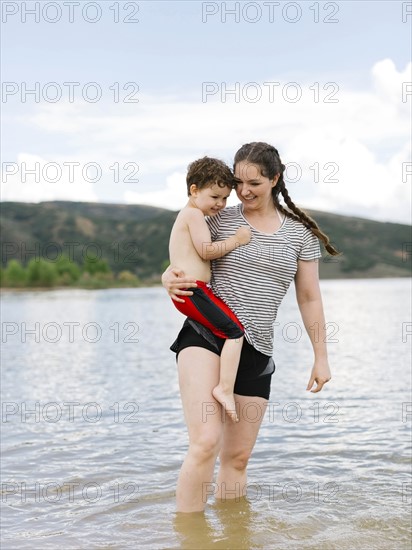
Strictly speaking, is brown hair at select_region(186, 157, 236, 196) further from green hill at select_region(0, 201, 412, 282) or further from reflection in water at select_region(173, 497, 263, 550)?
green hill at select_region(0, 201, 412, 282)

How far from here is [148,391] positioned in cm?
1174

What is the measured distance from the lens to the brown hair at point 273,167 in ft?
13.8

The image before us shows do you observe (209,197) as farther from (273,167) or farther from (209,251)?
(273,167)

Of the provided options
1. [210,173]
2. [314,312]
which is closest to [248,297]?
[314,312]

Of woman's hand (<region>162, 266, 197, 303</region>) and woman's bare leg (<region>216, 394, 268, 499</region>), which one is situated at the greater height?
woman's hand (<region>162, 266, 197, 303</region>)

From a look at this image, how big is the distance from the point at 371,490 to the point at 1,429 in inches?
176

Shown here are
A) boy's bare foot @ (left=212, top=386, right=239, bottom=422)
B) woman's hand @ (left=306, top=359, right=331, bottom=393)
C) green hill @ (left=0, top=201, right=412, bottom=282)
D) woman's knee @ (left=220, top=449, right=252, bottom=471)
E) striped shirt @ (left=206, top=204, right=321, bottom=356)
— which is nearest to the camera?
boy's bare foot @ (left=212, top=386, right=239, bottom=422)

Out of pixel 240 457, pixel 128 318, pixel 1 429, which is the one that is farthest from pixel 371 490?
pixel 128 318

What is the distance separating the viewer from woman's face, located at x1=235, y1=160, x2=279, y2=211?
4176 mm

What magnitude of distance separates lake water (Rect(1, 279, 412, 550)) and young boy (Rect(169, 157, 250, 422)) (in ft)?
1.58

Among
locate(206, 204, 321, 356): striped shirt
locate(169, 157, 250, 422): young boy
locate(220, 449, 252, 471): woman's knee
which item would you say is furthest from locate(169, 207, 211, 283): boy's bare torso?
locate(220, 449, 252, 471): woman's knee

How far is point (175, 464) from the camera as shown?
6.67m

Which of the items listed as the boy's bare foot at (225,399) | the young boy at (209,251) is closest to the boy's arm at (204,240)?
the young boy at (209,251)

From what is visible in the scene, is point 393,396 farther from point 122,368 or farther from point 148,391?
point 122,368
